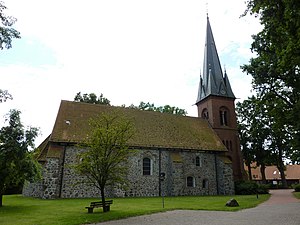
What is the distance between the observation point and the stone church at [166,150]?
24234mm

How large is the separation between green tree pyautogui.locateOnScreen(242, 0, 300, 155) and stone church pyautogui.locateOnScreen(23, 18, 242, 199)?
1000 cm

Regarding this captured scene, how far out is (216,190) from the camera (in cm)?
3075

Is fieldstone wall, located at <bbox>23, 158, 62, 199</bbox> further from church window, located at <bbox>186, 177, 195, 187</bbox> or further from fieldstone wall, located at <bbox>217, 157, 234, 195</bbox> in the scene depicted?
fieldstone wall, located at <bbox>217, 157, 234, 195</bbox>

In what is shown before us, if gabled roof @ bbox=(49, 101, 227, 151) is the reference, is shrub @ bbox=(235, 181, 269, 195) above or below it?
below

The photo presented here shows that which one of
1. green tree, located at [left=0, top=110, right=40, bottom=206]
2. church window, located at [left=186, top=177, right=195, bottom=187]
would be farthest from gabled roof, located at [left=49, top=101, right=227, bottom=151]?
green tree, located at [left=0, top=110, right=40, bottom=206]

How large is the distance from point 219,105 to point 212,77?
163 inches

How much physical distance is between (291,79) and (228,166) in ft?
47.5

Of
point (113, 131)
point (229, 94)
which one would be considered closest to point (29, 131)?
point (113, 131)

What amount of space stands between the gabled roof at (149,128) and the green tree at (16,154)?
19.6 feet

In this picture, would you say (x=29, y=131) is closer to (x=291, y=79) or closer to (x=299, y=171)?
(x=291, y=79)

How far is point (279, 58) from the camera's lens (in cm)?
1392

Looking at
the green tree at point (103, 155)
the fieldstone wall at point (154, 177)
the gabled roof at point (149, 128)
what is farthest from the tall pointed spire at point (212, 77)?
the green tree at point (103, 155)

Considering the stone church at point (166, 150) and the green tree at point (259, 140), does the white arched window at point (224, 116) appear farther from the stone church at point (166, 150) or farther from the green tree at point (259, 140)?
the green tree at point (259, 140)

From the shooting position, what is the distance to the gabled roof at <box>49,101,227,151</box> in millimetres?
26281
